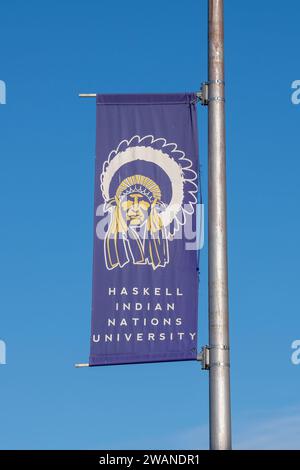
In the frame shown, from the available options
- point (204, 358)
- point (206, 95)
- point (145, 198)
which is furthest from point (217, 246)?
point (206, 95)

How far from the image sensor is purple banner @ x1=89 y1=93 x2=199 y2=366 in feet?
45.2

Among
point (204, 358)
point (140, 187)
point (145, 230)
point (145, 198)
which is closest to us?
point (204, 358)

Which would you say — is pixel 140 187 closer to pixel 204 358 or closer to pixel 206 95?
pixel 206 95

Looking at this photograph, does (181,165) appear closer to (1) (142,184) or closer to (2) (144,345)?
(1) (142,184)

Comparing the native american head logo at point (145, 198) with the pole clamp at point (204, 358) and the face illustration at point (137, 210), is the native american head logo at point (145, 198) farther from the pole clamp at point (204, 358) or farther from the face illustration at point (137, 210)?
the pole clamp at point (204, 358)

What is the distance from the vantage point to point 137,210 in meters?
14.2

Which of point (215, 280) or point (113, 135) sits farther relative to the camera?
point (113, 135)

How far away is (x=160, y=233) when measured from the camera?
1408 cm

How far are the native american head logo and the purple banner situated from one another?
0.04 ft

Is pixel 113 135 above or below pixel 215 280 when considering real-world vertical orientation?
above

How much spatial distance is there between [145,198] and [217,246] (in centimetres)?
108

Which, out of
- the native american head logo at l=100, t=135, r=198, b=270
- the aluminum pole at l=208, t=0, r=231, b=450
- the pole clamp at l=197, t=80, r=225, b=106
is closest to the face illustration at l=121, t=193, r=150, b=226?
the native american head logo at l=100, t=135, r=198, b=270
